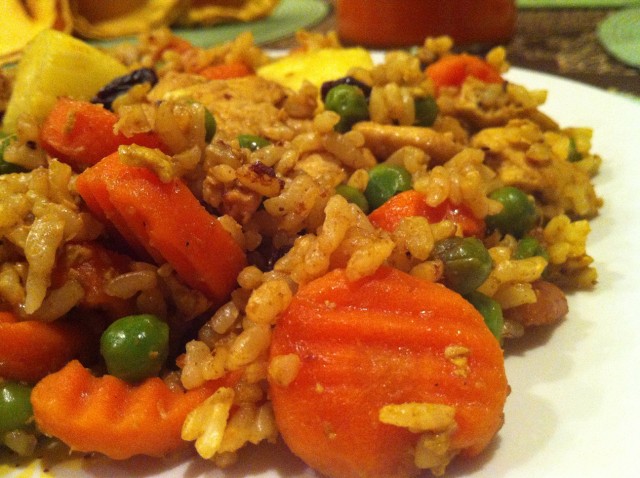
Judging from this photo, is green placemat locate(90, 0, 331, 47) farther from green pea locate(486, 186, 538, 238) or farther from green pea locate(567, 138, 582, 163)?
green pea locate(486, 186, 538, 238)

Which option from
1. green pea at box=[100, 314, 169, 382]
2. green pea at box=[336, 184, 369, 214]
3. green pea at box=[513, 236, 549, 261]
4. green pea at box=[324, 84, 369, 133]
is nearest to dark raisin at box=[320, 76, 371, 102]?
green pea at box=[324, 84, 369, 133]

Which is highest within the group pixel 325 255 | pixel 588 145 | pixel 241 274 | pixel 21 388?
pixel 325 255

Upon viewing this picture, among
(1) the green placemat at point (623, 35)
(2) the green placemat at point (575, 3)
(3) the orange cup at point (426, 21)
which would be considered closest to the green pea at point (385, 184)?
(3) the orange cup at point (426, 21)

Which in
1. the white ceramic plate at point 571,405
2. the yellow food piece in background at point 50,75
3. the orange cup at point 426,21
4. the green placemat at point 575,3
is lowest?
the green placemat at point 575,3

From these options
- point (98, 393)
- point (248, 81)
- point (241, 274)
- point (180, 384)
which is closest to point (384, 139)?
point (248, 81)

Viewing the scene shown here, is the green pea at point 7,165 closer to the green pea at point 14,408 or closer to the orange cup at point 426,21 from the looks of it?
the green pea at point 14,408

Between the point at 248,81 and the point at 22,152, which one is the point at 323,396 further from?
the point at 248,81
